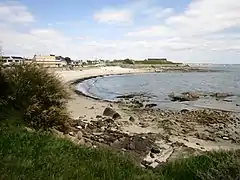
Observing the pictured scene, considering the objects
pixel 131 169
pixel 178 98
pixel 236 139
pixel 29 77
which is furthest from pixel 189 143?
pixel 178 98

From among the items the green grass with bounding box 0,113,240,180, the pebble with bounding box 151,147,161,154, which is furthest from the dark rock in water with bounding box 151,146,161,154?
the green grass with bounding box 0,113,240,180

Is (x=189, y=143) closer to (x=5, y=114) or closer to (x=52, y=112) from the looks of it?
(x=52, y=112)

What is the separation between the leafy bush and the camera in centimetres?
1161

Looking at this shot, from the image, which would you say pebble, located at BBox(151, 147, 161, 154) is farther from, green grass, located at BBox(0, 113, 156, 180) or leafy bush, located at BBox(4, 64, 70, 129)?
green grass, located at BBox(0, 113, 156, 180)

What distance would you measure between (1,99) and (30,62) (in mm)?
1942

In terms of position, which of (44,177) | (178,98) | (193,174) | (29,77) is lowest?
(178,98)

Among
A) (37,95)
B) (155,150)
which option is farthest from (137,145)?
(37,95)

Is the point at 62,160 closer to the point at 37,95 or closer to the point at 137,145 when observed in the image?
the point at 137,145

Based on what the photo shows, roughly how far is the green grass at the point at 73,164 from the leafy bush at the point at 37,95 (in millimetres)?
3083

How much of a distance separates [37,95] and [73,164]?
6.13 meters

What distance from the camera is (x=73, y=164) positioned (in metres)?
6.51

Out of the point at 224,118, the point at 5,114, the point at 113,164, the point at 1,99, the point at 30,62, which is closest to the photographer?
the point at 113,164

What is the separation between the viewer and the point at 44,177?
548 cm

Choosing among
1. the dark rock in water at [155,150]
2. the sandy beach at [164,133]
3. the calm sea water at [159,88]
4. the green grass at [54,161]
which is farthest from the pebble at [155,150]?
the calm sea water at [159,88]
